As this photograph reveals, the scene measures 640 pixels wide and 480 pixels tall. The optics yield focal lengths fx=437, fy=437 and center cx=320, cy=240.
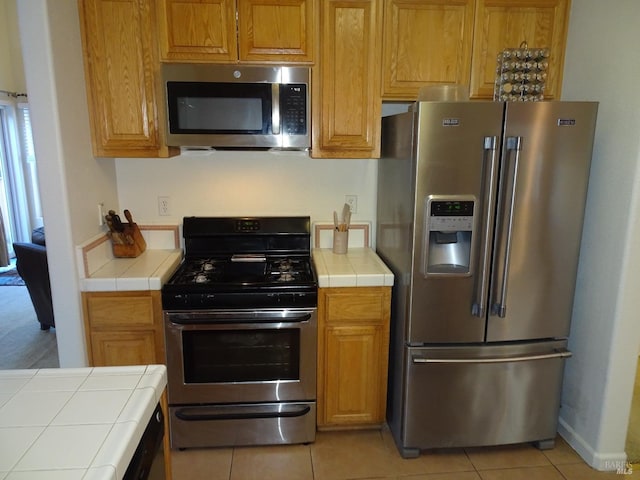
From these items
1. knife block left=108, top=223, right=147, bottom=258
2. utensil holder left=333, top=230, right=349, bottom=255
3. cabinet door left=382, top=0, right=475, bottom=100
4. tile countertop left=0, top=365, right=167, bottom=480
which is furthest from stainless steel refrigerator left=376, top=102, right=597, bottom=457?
knife block left=108, top=223, right=147, bottom=258

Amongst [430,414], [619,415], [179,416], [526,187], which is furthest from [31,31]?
[619,415]

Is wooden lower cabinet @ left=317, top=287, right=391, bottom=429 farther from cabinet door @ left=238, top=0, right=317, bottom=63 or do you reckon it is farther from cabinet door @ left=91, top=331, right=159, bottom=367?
cabinet door @ left=238, top=0, right=317, bottom=63

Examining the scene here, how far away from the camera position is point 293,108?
7.14 feet

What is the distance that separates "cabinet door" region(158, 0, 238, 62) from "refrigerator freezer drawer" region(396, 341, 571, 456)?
1760mm

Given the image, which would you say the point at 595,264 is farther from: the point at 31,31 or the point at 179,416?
the point at 31,31

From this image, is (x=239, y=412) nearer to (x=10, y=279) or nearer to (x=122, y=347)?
(x=122, y=347)

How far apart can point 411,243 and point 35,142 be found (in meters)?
1.74

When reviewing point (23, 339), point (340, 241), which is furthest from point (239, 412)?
point (23, 339)

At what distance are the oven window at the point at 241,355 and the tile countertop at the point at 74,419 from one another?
0.94m

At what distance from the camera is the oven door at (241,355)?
6.98 ft

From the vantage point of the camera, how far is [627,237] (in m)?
1.95

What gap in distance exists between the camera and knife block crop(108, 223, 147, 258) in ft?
8.02

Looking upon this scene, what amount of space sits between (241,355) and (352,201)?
1.15 m

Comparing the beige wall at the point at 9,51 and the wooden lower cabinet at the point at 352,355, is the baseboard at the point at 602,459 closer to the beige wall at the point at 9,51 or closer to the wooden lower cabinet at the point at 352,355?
the wooden lower cabinet at the point at 352,355
